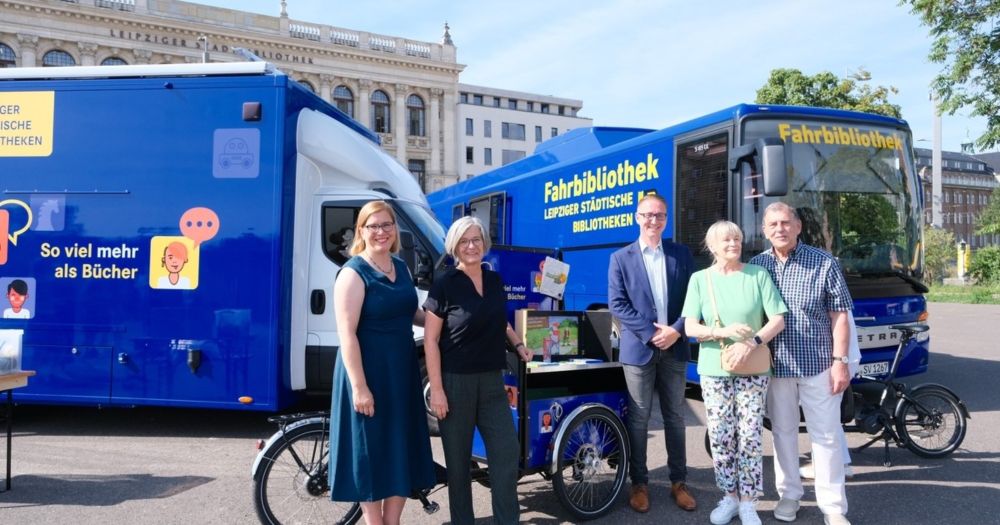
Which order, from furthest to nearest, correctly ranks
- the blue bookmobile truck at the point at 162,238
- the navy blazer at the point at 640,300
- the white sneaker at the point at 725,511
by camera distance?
the blue bookmobile truck at the point at 162,238
the navy blazer at the point at 640,300
the white sneaker at the point at 725,511

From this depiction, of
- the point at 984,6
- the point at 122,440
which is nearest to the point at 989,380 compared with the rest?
the point at 122,440

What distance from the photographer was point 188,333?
5.62m

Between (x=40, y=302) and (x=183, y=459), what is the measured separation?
6.38ft

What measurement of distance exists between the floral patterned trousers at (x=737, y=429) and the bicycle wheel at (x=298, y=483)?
6.76 feet

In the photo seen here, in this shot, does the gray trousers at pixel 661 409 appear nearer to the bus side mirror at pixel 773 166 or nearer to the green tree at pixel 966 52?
the bus side mirror at pixel 773 166

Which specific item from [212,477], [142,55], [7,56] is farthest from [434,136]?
[212,477]

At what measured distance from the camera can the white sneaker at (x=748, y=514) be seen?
12.2 ft

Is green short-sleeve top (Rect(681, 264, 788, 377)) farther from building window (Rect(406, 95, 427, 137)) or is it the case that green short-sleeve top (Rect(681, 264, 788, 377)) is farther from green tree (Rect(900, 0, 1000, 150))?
building window (Rect(406, 95, 427, 137))

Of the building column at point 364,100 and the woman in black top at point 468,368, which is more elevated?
the building column at point 364,100

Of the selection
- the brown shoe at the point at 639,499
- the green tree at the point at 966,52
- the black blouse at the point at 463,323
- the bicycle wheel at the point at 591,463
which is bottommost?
the brown shoe at the point at 639,499

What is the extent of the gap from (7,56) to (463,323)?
44822 millimetres

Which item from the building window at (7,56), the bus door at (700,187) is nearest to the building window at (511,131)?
the building window at (7,56)

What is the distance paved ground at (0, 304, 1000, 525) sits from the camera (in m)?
4.04

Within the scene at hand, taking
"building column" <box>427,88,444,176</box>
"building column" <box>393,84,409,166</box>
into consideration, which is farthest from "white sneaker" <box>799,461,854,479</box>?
"building column" <box>427,88,444,176</box>
